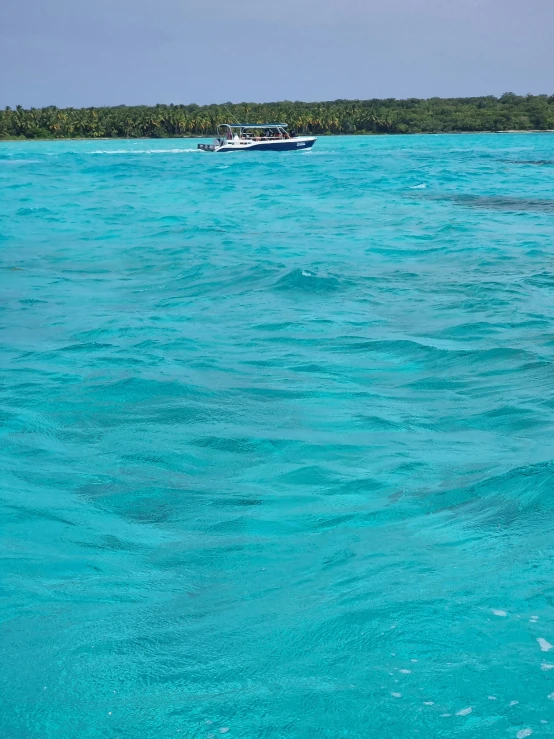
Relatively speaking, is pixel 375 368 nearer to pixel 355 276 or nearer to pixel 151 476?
pixel 151 476

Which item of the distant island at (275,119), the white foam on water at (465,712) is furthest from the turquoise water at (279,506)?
the distant island at (275,119)

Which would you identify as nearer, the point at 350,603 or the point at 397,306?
the point at 350,603

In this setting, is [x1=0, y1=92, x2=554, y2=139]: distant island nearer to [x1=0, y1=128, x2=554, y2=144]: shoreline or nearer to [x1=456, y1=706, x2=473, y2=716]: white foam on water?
[x1=0, y1=128, x2=554, y2=144]: shoreline

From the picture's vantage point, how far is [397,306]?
32.1 feet

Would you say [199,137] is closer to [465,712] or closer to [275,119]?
[275,119]

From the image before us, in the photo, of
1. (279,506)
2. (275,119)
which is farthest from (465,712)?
Result: (275,119)

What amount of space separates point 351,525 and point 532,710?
159cm

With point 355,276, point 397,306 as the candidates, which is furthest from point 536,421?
point 355,276

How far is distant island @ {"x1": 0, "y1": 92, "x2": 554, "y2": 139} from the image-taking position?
92050 mm

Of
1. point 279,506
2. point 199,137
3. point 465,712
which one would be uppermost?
point 199,137

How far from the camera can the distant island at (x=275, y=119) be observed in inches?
3624

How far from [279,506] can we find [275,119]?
305 feet

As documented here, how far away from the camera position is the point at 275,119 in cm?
9288

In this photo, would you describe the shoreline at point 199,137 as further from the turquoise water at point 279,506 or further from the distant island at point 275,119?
the turquoise water at point 279,506
